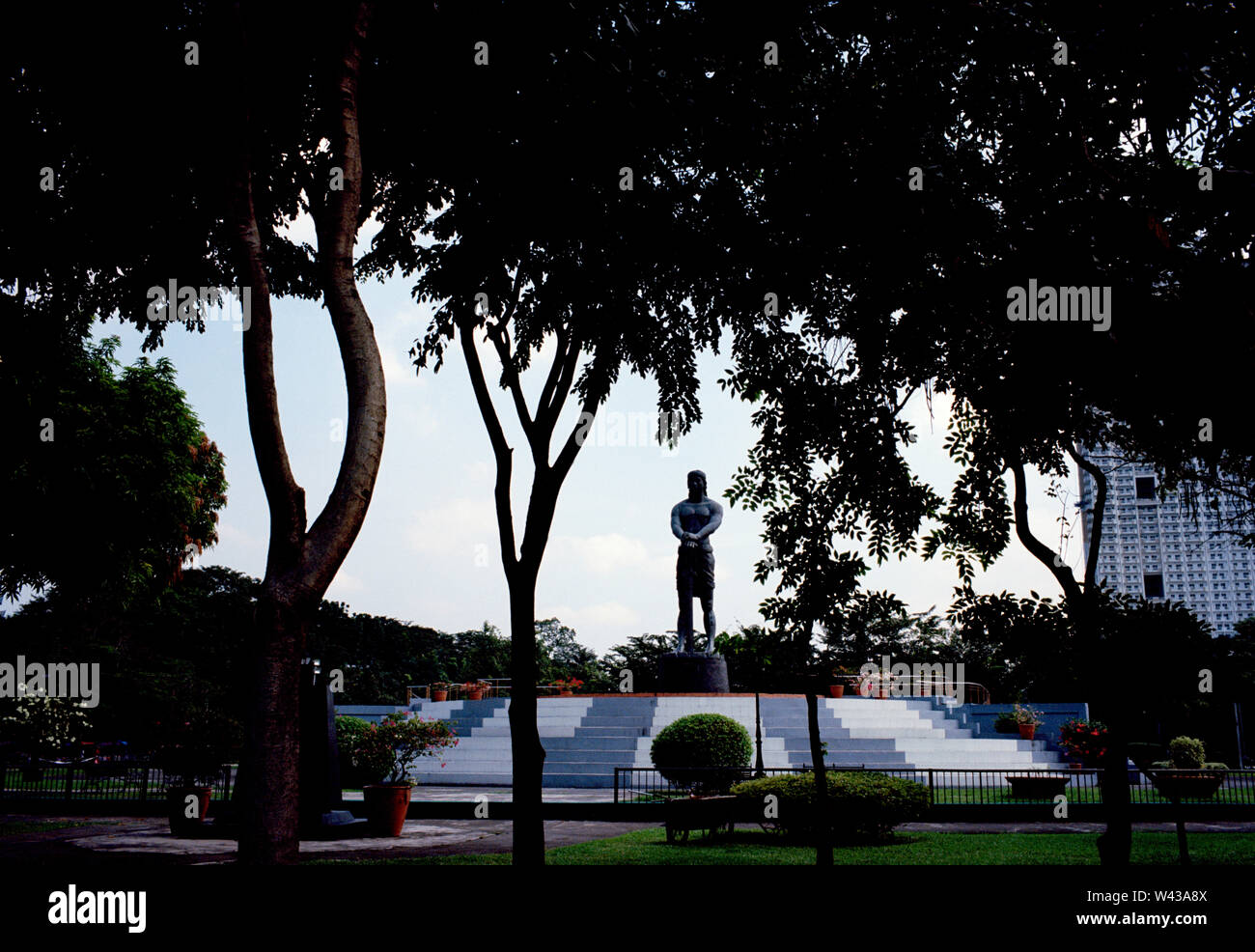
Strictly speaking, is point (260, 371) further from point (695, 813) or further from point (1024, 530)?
point (695, 813)

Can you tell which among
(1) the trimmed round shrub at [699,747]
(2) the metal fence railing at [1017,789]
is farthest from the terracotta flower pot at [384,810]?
(1) the trimmed round shrub at [699,747]

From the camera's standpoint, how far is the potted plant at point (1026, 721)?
97.7ft

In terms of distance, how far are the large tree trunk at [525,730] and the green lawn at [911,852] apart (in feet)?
7.56

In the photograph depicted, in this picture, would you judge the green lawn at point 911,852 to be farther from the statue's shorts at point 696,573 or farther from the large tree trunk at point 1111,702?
the statue's shorts at point 696,573

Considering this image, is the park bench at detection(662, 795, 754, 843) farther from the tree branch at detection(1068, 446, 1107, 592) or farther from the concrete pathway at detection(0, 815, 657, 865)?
the tree branch at detection(1068, 446, 1107, 592)

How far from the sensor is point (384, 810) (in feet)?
49.5

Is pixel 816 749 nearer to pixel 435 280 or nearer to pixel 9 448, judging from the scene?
pixel 435 280

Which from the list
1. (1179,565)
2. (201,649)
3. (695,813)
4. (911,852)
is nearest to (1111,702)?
(911,852)

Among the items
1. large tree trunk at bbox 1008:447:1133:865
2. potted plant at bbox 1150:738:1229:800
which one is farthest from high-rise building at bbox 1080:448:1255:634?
large tree trunk at bbox 1008:447:1133:865

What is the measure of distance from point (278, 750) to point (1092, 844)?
11.4 metres

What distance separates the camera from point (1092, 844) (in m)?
13.6

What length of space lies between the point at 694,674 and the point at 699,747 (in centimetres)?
781
